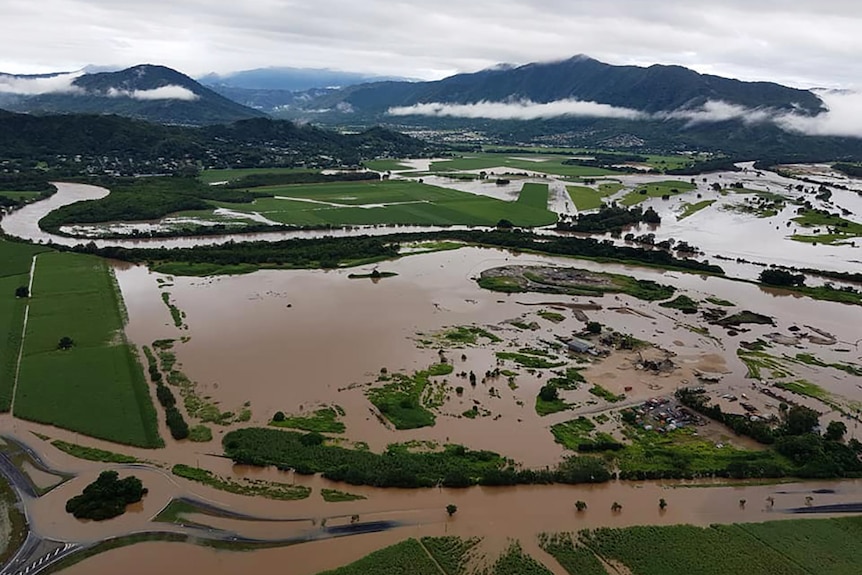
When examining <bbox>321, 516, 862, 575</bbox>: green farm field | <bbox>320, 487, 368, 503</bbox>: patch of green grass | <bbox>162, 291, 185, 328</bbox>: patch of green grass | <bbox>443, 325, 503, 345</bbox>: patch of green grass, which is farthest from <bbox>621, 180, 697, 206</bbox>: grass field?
<bbox>320, 487, 368, 503</bbox>: patch of green grass

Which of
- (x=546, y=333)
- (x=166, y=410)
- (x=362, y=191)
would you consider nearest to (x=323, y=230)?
(x=362, y=191)

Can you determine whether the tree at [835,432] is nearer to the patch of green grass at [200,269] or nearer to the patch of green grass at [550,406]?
the patch of green grass at [550,406]

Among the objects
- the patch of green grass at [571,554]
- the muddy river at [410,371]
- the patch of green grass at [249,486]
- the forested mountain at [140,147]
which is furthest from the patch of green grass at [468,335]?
the forested mountain at [140,147]

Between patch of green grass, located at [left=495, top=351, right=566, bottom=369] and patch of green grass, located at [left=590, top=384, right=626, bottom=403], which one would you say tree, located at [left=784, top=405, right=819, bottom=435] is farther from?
patch of green grass, located at [left=495, top=351, right=566, bottom=369]

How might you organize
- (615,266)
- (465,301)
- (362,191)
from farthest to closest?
(362,191)
(615,266)
(465,301)

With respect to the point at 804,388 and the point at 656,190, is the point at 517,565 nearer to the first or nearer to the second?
the point at 804,388

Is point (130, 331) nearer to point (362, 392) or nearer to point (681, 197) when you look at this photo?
point (362, 392)

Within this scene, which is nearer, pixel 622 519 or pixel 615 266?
pixel 622 519
